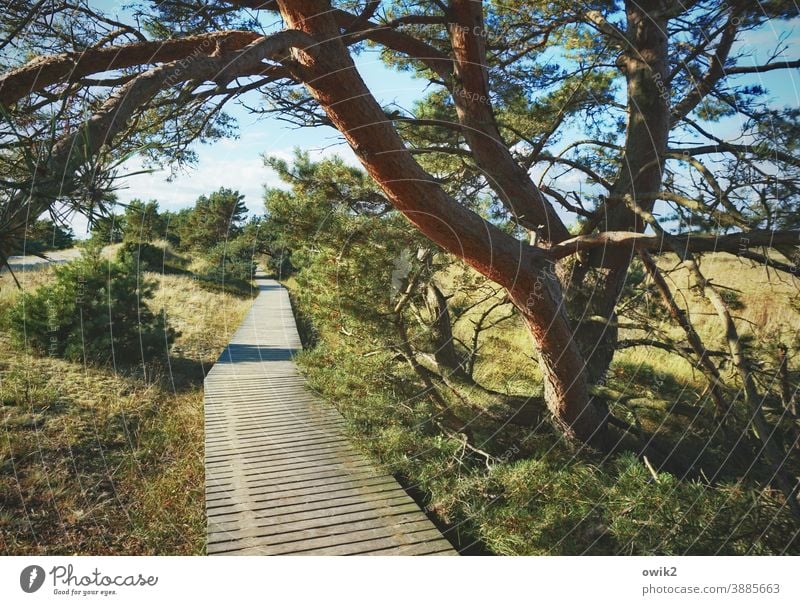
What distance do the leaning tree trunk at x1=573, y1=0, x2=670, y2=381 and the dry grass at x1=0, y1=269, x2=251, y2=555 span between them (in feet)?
9.90

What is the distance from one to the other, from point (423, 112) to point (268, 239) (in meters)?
2.32

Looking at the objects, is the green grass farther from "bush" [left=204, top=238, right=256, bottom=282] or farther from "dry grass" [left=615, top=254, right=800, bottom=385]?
"bush" [left=204, top=238, right=256, bottom=282]

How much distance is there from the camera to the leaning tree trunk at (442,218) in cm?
230

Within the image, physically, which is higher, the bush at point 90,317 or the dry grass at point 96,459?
the bush at point 90,317

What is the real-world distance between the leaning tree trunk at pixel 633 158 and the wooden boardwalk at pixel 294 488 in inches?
71.2

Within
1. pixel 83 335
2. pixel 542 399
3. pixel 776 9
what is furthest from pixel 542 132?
pixel 83 335

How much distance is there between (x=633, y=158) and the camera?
11.9ft
